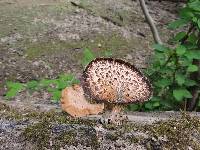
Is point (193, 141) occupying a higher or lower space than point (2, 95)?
higher

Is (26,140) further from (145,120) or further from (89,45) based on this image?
(89,45)

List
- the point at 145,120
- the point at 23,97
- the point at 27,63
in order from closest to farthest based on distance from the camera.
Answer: the point at 145,120 < the point at 23,97 < the point at 27,63

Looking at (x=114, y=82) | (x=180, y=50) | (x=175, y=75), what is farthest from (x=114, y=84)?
(x=175, y=75)

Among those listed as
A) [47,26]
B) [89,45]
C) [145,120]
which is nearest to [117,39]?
[89,45]

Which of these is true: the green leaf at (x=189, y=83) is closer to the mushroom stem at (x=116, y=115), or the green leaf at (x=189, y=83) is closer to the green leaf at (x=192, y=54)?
the green leaf at (x=192, y=54)

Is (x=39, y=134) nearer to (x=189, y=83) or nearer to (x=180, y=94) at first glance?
(x=180, y=94)

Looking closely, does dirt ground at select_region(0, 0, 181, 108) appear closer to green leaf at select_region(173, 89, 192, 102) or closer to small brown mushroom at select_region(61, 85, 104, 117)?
green leaf at select_region(173, 89, 192, 102)
